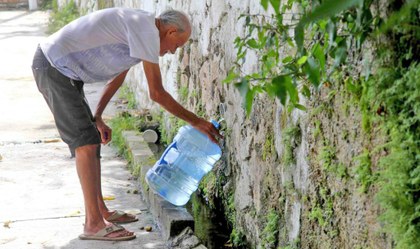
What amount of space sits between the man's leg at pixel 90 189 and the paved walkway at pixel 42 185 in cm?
10

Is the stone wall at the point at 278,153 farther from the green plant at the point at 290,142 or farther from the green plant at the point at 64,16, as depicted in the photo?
the green plant at the point at 64,16

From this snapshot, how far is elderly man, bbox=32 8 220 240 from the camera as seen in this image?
4.82 meters

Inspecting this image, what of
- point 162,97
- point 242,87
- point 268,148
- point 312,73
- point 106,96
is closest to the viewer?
point 242,87

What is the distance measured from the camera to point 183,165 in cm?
566

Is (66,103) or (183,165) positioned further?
(183,165)

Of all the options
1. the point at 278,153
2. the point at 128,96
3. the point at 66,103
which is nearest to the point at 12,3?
the point at 128,96

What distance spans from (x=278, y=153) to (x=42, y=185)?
8.90ft

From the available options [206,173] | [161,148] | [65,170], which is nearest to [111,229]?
[206,173]

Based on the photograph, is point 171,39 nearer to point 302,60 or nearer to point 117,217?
point 117,217

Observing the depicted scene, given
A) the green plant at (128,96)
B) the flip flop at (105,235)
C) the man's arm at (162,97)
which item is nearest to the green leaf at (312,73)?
the man's arm at (162,97)

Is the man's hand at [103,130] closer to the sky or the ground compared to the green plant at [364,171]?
closer to the ground

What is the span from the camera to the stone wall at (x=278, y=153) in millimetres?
3455

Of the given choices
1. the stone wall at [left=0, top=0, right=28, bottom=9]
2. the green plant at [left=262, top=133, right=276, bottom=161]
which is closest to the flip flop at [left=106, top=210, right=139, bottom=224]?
the green plant at [left=262, top=133, right=276, bottom=161]

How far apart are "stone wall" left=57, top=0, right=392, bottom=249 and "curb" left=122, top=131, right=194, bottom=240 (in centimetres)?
39
